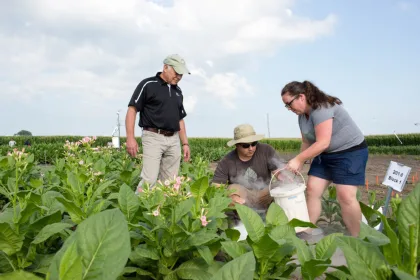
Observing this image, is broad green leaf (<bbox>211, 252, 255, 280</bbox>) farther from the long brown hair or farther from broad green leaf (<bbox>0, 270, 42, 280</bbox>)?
the long brown hair

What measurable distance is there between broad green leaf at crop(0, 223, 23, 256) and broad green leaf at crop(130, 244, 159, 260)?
571 mm

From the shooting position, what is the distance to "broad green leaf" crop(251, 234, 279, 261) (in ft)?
5.80

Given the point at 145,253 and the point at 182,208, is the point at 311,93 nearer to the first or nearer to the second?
the point at 182,208

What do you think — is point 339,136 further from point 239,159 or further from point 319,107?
point 239,159

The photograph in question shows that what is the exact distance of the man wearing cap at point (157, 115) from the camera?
17.6 ft

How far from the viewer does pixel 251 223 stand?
1923mm

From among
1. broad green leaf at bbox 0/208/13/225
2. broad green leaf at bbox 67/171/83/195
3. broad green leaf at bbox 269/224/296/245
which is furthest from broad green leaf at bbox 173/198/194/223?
broad green leaf at bbox 67/171/83/195

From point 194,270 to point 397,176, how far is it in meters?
2.80

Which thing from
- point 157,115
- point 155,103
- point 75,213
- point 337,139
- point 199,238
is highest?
point 155,103

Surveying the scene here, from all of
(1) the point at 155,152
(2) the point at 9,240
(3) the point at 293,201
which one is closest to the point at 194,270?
(2) the point at 9,240

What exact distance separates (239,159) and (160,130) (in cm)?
129

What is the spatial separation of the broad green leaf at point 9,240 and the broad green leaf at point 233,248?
3.37 feet

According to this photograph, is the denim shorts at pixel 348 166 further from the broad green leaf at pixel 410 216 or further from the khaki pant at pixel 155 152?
the broad green leaf at pixel 410 216

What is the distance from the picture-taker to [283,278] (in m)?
2.01
